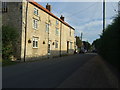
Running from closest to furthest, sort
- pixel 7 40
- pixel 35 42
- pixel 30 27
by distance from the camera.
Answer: pixel 7 40
pixel 30 27
pixel 35 42

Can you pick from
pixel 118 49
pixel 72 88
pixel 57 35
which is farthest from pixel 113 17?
pixel 57 35

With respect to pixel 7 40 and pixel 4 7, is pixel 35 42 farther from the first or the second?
pixel 4 7

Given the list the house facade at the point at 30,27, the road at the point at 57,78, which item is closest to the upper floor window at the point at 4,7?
the house facade at the point at 30,27

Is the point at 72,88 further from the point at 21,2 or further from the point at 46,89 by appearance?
the point at 21,2

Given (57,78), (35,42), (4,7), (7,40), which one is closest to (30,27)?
(35,42)

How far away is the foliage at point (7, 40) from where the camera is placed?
19.1 metres

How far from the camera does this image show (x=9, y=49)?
65.2 feet

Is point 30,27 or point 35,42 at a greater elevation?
point 30,27

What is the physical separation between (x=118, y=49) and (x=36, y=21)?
19.2 meters

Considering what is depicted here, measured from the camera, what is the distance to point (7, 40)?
1959cm

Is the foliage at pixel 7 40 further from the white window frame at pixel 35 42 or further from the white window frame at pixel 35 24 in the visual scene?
the white window frame at pixel 35 24

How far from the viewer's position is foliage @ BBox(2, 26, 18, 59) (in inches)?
752

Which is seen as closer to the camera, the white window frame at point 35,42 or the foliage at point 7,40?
the foliage at point 7,40

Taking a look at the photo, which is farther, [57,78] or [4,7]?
[4,7]
